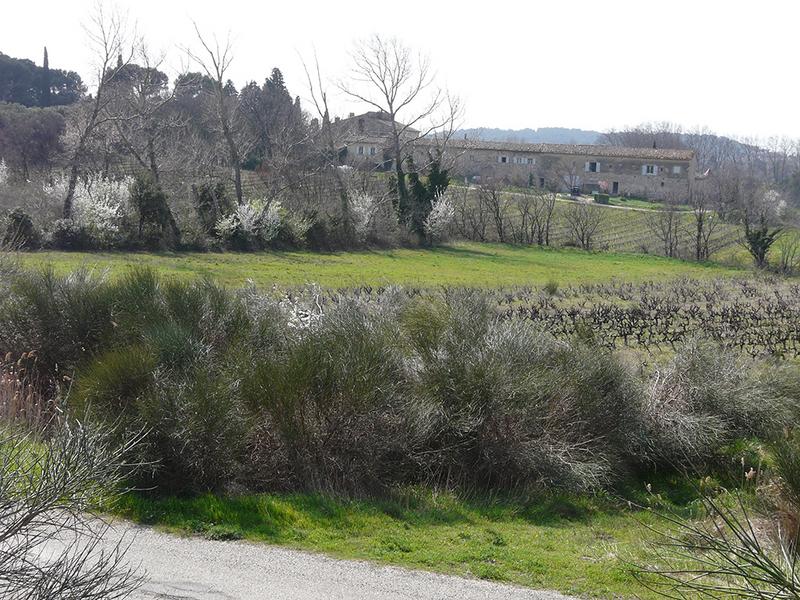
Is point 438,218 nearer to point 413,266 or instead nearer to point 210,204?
point 413,266

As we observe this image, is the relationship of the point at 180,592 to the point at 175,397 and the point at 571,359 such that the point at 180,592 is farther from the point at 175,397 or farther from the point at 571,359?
the point at 571,359

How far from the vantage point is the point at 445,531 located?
29.1ft

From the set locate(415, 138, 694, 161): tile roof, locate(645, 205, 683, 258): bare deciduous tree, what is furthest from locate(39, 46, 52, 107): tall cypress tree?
locate(645, 205, 683, 258): bare deciduous tree

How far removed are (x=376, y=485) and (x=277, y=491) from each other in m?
1.33

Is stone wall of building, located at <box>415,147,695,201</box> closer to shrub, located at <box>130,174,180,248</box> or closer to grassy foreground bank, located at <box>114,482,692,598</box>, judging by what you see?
shrub, located at <box>130,174,180,248</box>

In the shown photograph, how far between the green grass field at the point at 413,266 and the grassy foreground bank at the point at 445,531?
13625mm

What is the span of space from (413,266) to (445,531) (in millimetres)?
25467

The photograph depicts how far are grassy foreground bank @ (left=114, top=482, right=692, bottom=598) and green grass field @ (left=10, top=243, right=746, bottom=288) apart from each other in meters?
13.6

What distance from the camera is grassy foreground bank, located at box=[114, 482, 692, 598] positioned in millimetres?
7660

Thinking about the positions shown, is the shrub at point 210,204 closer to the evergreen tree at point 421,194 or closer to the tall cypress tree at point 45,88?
the evergreen tree at point 421,194

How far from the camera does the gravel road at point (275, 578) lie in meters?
6.81

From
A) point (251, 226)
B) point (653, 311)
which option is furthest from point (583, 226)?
point (653, 311)

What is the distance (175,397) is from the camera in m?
9.95

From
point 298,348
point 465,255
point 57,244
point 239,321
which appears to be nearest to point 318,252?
point 465,255
